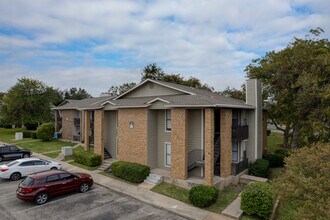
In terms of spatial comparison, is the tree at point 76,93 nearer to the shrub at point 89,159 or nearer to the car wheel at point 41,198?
the shrub at point 89,159

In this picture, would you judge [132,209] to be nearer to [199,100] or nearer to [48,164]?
[199,100]

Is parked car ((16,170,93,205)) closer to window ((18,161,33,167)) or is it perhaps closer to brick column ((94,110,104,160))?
window ((18,161,33,167))

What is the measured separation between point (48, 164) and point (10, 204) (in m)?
6.06

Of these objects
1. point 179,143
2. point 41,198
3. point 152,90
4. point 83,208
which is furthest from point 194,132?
point 41,198

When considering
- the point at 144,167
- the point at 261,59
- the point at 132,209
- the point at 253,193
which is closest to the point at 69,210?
the point at 132,209

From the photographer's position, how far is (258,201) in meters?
12.2

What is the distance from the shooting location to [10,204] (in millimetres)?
13820

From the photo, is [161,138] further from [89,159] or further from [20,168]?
[20,168]

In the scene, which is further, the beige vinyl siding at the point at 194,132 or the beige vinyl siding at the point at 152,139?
the beige vinyl siding at the point at 152,139

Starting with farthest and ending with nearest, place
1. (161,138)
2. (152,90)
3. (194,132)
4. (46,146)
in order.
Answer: (46,146), (152,90), (161,138), (194,132)

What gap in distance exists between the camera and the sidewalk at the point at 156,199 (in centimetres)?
1273

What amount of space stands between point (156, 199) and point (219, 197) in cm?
400

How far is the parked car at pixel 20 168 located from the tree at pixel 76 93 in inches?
2709

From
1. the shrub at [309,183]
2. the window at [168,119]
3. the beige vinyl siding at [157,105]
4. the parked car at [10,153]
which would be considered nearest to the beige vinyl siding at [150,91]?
the window at [168,119]
